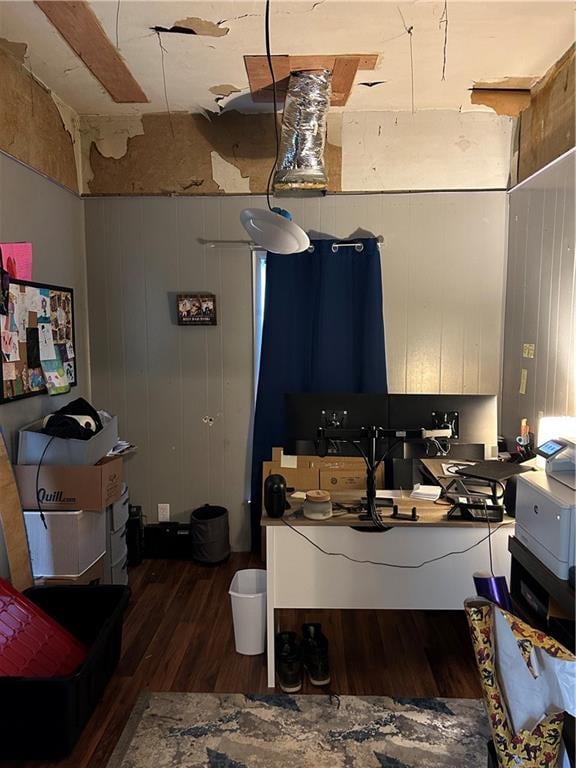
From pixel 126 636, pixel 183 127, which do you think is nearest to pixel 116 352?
pixel 183 127

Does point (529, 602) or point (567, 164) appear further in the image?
point (567, 164)

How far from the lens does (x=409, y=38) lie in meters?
2.40

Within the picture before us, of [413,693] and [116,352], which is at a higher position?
[116,352]

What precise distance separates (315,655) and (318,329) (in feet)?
6.23

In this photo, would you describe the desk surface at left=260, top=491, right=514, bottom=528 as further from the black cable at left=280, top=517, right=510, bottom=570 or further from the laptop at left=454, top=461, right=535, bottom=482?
the laptop at left=454, top=461, right=535, bottom=482

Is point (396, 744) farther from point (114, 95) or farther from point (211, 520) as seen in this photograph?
point (114, 95)

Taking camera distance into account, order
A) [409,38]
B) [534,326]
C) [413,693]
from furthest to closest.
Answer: [534,326] < [409,38] < [413,693]

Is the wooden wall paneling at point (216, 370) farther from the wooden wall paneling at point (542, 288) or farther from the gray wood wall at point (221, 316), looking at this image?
the wooden wall paneling at point (542, 288)

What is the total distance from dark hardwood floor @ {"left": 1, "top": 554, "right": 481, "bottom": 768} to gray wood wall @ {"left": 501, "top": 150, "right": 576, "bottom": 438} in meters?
1.27

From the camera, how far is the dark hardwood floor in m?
2.16

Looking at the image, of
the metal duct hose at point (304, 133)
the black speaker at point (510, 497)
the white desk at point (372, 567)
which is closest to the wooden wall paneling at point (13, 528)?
the white desk at point (372, 567)

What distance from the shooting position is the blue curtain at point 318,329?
10.9ft

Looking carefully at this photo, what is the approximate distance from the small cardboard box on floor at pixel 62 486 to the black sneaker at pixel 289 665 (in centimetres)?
109

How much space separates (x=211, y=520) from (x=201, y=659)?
1016 millimetres
